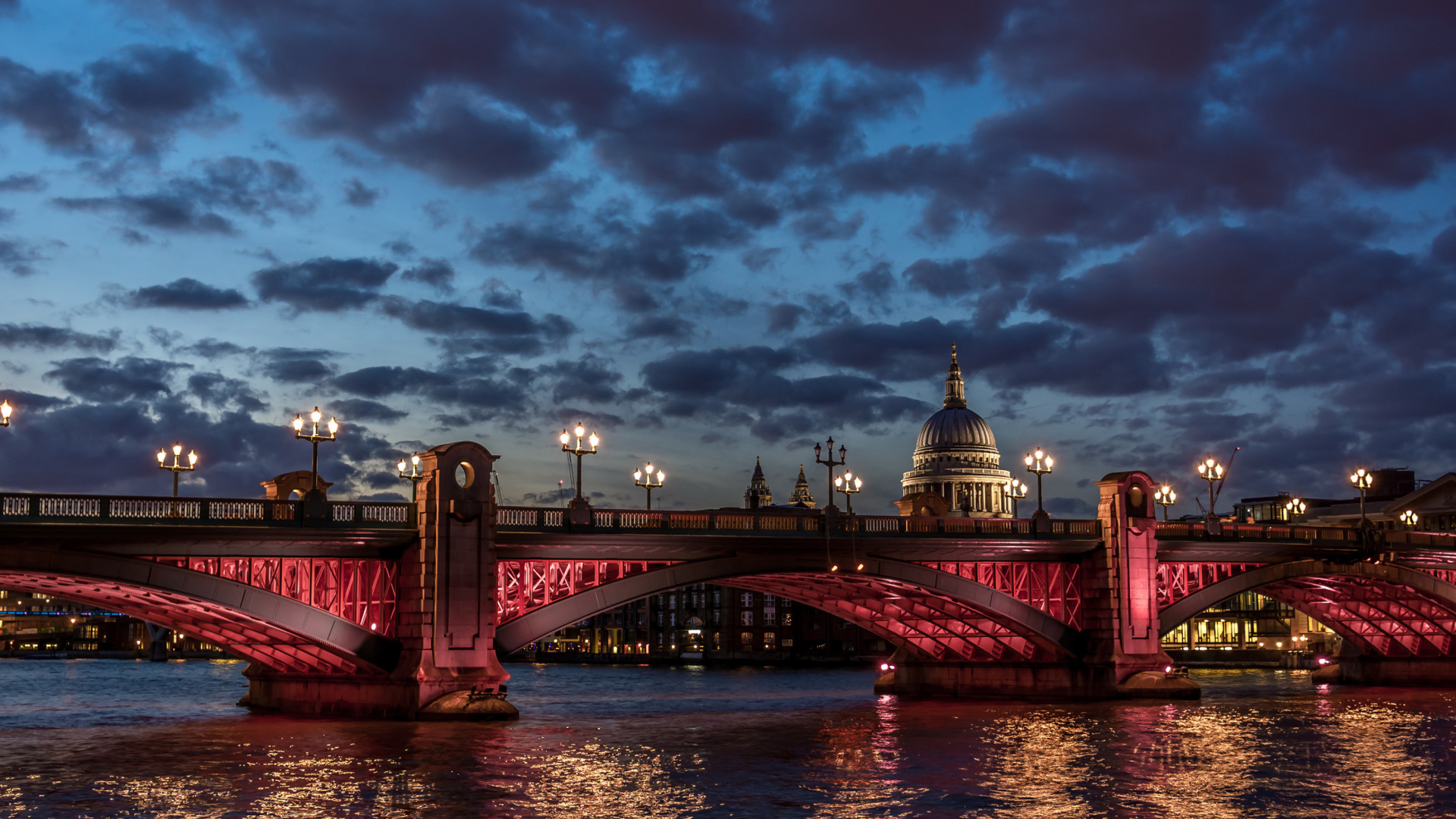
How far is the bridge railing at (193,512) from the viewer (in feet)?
170

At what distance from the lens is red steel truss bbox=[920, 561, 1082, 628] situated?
253 ft

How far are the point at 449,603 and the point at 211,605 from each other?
862cm

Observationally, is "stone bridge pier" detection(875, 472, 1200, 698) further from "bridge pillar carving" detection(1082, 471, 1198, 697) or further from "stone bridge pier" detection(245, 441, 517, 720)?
"stone bridge pier" detection(245, 441, 517, 720)

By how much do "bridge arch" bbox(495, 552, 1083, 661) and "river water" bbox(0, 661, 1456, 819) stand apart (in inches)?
160

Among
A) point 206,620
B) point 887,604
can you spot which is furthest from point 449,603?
point 887,604

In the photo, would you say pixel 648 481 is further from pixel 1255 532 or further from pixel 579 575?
pixel 1255 532

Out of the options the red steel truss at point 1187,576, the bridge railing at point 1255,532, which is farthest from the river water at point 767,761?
the bridge railing at point 1255,532

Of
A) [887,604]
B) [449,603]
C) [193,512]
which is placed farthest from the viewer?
[887,604]

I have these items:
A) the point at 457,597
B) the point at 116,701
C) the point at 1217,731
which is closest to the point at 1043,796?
the point at 1217,731

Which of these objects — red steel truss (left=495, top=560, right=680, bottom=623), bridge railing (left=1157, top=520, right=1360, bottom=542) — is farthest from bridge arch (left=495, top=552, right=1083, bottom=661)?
bridge railing (left=1157, top=520, right=1360, bottom=542)

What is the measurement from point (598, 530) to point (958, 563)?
21869 mm

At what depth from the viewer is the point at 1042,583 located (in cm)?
7838

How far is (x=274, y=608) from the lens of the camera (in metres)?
55.5

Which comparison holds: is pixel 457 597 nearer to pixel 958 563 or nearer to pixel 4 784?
pixel 4 784
